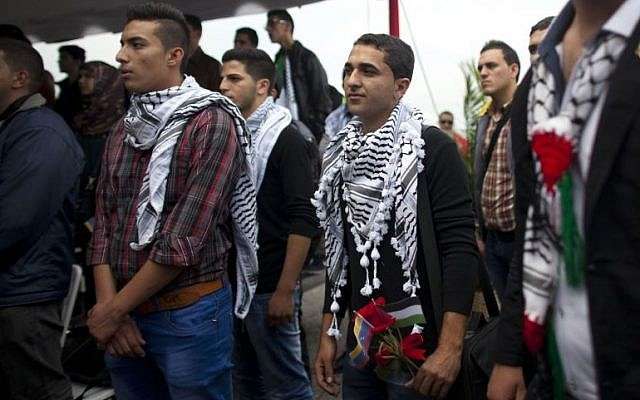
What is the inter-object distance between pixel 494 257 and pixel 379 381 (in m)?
2.09

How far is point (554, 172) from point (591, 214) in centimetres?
11

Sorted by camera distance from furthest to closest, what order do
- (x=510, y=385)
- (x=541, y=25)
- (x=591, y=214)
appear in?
(x=541, y=25)
(x=510, y=385)
(x=591, y=214)

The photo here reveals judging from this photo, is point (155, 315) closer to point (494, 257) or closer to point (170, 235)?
point (170, 235)

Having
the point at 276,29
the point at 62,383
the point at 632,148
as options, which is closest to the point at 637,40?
the point at 632,148

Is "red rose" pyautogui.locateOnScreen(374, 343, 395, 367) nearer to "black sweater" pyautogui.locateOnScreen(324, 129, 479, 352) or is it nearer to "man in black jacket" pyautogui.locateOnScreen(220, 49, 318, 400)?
"black sweater" pyautogui.locateOnScreen(324, 129, 479, 352)

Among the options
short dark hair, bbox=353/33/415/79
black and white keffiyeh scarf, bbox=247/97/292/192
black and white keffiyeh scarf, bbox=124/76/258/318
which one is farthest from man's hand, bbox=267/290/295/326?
short dark hair, bbox=353/33/415/79

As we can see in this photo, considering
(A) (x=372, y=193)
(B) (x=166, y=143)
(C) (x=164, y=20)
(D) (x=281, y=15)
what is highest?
(D) (x=281, y=15)

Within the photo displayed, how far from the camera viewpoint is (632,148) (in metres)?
1.33

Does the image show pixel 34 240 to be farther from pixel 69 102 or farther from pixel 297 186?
pixel 69 102

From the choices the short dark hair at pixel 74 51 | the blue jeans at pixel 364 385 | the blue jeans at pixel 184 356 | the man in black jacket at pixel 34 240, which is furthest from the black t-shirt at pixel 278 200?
the short dark hair at pixel 74 51

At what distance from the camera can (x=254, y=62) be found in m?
3.69

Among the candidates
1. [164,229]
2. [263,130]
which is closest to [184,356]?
[164,229]

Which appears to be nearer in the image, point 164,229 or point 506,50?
point 164,229

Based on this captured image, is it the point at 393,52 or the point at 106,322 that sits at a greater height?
the point at 393,52
